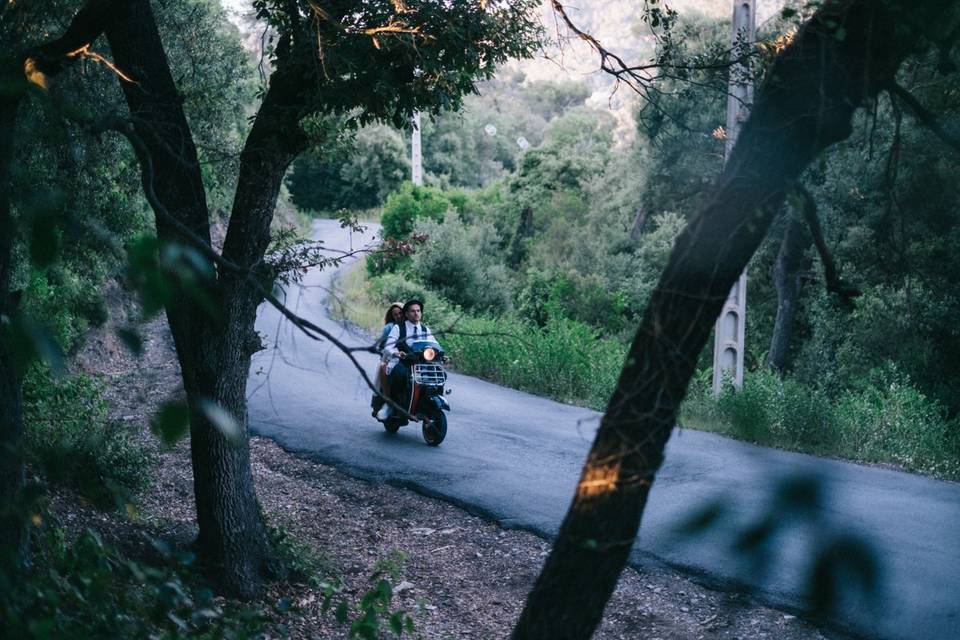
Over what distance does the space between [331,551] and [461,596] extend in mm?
1435

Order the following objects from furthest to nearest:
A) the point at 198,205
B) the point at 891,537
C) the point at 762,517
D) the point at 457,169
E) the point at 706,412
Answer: the point at 457,169 < the point at 706,412 < the point at 891,537 < the point at 198,205 < the point at 762,517

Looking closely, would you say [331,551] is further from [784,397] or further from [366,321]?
[366,321]

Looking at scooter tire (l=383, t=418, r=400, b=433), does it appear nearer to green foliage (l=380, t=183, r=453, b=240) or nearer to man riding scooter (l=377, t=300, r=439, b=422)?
man riding scooter (l=377, t=300, r=439, b=422)

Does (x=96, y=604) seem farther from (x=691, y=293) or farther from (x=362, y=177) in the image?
(x=362, y=177)

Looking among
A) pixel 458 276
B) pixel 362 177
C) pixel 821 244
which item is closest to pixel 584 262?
pixel 458 276

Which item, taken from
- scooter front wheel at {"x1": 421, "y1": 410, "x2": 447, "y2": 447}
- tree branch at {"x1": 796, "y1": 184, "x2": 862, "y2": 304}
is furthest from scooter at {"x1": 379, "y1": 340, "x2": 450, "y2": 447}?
tree branch at {"x1": 796, "y1": 184, "x2": 862, "y2": 304}

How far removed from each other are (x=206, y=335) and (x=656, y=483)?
578 centimetres

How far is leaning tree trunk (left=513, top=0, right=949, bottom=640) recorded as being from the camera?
3.02 meters

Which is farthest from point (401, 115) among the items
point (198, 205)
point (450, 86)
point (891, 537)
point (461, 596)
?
point (891, 537)

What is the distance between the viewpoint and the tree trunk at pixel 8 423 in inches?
112

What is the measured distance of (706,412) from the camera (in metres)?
14.7

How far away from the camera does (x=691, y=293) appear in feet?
10.0

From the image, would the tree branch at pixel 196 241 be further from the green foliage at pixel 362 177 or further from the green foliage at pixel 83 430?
the green foliage at pixel 362 177

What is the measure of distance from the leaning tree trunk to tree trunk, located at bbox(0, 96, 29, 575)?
173cm
